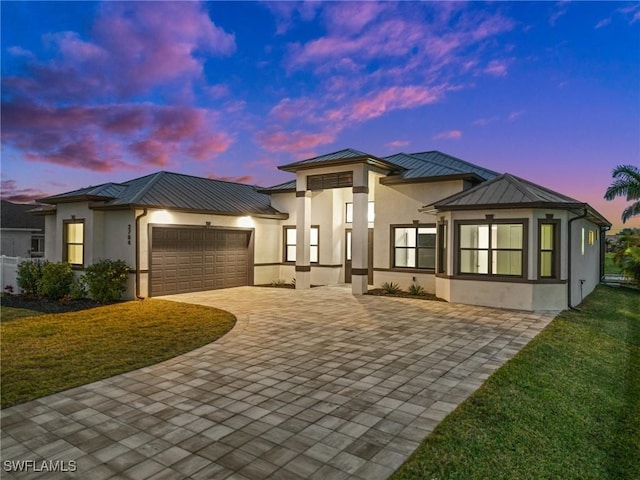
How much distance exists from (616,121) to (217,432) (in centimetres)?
1860

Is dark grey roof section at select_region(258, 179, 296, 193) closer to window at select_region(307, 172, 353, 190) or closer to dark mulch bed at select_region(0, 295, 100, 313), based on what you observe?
window at select_region(307, 172, 353, 190)

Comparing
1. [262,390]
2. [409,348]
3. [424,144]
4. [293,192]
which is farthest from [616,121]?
[262,390]

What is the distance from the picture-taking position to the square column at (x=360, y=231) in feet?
44.1

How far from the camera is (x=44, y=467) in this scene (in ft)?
10.2

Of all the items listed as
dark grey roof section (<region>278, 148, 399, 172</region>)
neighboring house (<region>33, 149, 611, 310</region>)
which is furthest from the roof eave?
dark grey roof section (<region>278, 148, 399, 172</region>)

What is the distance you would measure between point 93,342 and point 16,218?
2418 centimetres

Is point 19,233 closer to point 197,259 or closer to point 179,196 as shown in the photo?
point 179,196

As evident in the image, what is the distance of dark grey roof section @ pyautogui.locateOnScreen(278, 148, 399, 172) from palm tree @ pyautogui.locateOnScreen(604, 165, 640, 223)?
1039 cm

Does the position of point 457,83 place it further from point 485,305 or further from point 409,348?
point 409,348

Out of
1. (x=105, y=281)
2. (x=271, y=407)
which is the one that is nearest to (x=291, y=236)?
(x=105, y=281)

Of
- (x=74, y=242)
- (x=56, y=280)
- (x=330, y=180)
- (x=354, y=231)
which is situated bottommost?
(x=56, y=280)

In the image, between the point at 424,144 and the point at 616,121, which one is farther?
the point at 424,144

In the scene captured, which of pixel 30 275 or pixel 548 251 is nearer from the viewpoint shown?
pixel 548 251

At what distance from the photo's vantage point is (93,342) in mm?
7160
